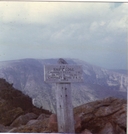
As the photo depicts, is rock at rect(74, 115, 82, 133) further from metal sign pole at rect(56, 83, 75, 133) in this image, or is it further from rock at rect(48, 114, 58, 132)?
rock at rect(48, 114, 58, 132)

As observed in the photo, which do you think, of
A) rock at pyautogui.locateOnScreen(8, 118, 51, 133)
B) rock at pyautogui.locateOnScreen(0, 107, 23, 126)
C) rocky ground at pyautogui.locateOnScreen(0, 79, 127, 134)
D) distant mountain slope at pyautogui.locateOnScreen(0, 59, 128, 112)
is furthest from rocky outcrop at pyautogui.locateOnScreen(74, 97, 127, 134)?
rock at pyautogui.locateOnScreen(0, 107, 23, 126)

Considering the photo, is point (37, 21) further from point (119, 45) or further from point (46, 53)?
point (119, 45)

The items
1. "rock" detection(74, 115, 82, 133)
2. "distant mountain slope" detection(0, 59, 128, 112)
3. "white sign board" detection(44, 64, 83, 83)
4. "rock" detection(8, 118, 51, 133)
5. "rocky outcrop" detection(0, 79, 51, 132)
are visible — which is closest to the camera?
"white sign board" detection(44, 64, 83, 83)

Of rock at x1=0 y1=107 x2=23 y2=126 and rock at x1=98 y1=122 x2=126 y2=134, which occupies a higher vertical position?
rock at x1=0 y1=107 x2=23 y2=126

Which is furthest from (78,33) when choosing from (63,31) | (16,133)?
(16,133)

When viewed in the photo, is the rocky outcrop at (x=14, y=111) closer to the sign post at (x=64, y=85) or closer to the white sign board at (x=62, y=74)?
the sign post at (x=64, y=85)

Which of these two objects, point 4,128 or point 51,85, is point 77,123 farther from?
point 4,128

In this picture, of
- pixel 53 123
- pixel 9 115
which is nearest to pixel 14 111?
pixel 9 115
